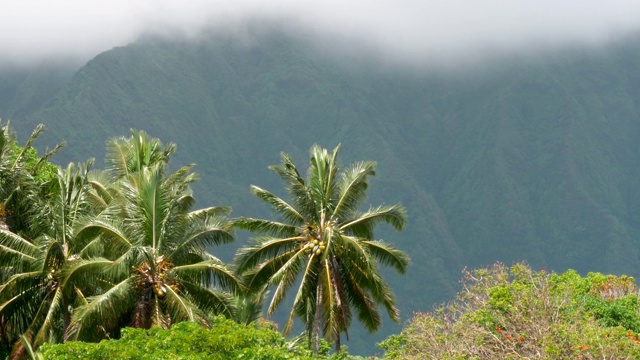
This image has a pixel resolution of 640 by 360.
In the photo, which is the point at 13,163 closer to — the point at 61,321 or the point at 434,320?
the point at 61,321

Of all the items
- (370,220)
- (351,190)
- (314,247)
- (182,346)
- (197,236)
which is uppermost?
(351,190)

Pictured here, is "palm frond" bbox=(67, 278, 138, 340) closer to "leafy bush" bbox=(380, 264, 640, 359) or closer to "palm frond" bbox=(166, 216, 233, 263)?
"palm frond" bbox=(166, 216, 233, 263)

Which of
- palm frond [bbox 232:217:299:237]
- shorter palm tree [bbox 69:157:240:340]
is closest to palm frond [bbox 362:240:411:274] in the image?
palm frond [bbox 232:217:299:237]

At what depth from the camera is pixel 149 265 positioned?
1124 inches

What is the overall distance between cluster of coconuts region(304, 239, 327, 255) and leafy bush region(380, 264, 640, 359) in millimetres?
3479

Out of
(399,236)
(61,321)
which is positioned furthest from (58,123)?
(61,321)

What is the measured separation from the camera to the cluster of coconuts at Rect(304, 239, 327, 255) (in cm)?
3260

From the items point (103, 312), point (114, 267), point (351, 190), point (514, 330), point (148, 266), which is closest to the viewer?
point (514, 330)

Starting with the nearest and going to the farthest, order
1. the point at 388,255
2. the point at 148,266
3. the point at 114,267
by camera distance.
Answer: the point at 114,267 < the point at 148,266 < the point at 388,255

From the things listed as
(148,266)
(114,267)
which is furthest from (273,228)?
(114,267)

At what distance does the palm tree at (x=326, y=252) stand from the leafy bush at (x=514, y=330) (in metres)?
1.89

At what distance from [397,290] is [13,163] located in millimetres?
155676

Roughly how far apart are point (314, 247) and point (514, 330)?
29.0ft

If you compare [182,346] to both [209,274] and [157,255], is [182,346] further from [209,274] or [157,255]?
[157,255]
